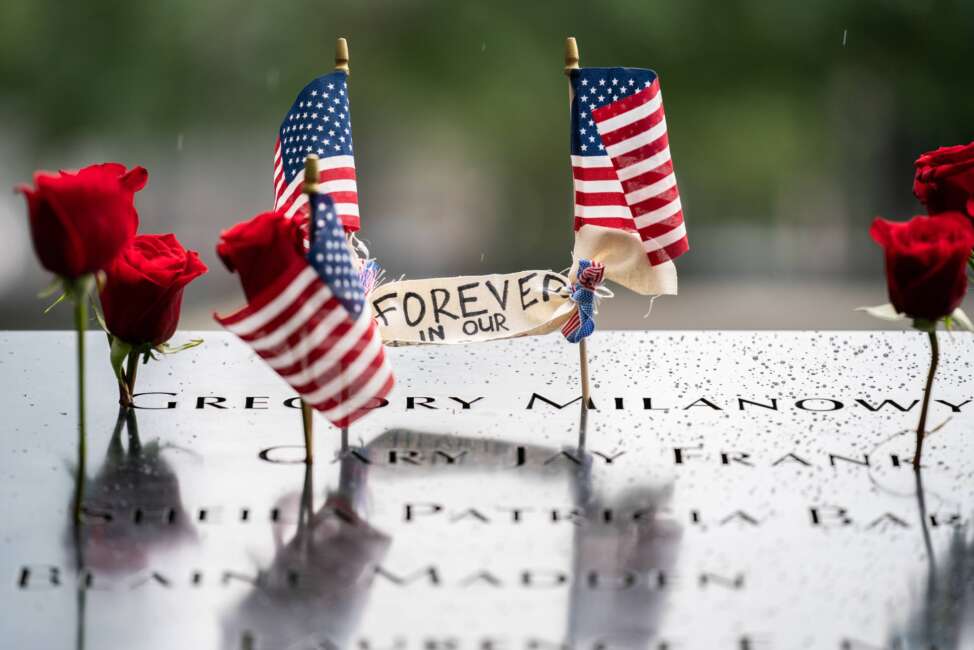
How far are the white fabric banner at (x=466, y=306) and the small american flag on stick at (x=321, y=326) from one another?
0.26 m

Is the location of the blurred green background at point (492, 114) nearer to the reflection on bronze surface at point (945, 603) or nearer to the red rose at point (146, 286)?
the red rose at point (146, 286)

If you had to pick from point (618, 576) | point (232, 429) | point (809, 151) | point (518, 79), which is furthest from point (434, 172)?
point (618, 576)

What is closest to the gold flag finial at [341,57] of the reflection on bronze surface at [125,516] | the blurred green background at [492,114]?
the reflection on bronze surface at [125,516]

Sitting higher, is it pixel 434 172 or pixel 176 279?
pixel 434 172

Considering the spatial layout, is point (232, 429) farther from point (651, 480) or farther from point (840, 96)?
point (840, 96)

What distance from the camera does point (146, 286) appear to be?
132 centimetres

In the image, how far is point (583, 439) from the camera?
1.35 m

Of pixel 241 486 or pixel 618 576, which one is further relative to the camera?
pixel 241 486

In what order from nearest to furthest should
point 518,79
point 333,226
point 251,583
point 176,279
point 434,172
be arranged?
point 251,583
point 333,226
point 176,279
point 518,79
point 434,172

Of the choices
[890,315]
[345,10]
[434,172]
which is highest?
[345,10]

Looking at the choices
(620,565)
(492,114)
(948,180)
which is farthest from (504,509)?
(492,114)

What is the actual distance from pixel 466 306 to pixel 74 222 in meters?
0.51

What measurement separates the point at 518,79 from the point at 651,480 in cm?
385

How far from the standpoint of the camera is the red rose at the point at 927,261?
1126 mm
